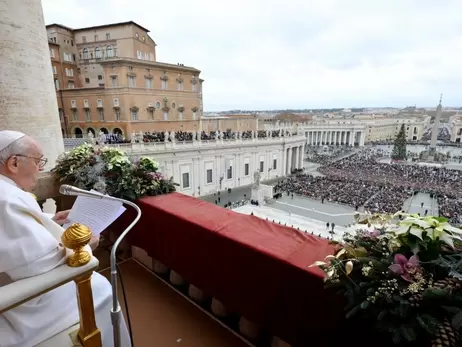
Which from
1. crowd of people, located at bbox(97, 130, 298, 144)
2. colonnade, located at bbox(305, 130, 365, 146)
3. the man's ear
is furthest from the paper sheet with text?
colonnade, located at bbox(305, 130, 365, 146)

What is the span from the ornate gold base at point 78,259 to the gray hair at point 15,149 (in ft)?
2.47

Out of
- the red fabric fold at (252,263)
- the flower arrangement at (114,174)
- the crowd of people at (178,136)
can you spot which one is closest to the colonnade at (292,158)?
the crowd of people at (178,136)

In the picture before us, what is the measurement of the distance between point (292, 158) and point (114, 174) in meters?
32.7

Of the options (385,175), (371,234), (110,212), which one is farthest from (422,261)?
(385,175)

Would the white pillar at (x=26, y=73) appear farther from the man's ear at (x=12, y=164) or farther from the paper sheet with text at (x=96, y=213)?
the man's ear at (x=12, y=164)

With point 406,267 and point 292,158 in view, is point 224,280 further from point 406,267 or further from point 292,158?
point 292,158

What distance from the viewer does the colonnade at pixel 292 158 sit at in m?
32.6

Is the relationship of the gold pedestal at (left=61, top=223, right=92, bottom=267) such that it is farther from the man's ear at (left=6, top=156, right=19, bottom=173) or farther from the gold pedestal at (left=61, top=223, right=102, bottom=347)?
the man's ear at (left=6, top=156, right=19, bottom=173)

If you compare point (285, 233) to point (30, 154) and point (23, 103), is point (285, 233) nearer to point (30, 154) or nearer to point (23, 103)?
point (30, 154)

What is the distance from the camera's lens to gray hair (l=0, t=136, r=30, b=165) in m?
1.50

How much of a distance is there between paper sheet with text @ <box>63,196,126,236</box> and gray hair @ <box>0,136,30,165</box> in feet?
2.19

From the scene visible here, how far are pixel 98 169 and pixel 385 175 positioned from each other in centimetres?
3551

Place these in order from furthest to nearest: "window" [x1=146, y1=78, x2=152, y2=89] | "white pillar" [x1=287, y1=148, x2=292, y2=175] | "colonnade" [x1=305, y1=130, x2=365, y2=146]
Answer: "colonnade" [x1=305, y1=130, x2=365, y2=146], "white pillar" [x1=287, y1=148, x2=292, y2=175], "window" [x1=146, y1=78, x2=152, y2=89]

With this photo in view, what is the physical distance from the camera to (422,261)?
50.4 inches
